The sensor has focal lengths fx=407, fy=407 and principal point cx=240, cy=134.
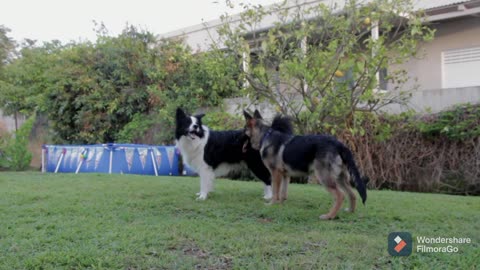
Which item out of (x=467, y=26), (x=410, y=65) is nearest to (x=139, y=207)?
(x=410, y=65)

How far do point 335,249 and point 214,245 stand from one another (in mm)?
1087

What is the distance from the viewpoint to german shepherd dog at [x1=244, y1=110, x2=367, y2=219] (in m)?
5.03

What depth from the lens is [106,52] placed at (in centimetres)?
1506

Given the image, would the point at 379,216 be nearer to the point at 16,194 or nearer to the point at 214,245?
the point at 214,245

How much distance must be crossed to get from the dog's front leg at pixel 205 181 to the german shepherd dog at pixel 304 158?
3.07 ft

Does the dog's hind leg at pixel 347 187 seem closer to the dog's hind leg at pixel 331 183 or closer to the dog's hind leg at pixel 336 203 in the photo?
the dog's hind leg at pixel 331 183

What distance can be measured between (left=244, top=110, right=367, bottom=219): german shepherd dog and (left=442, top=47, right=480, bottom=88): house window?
8948mm

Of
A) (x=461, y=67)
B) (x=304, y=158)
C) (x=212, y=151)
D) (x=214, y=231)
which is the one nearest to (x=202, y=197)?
(x=212, y=151)

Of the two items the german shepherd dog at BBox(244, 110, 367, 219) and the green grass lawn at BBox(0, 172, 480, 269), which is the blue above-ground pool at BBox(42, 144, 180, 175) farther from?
the german shepherd dog at BBox(244, 110, 367, 219)

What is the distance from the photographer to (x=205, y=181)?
22.1ft

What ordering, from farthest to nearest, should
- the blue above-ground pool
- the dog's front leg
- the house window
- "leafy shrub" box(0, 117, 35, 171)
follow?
"leafy shrub" box(0, 117, 35, 171) → the house window → the blue above-ground pool → the dog's front leg

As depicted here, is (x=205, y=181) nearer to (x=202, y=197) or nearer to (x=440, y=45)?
(x=202, y=197)

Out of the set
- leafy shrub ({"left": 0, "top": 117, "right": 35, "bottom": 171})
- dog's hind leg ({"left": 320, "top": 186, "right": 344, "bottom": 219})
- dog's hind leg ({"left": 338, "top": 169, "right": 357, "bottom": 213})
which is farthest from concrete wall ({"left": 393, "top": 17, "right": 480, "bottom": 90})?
leafy shrub ({"left": 0, "top": 117, "right": 35, "bottom": 171})

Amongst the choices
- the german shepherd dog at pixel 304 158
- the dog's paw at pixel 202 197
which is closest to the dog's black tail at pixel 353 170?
the german shepherd dog at pixel 304 158
